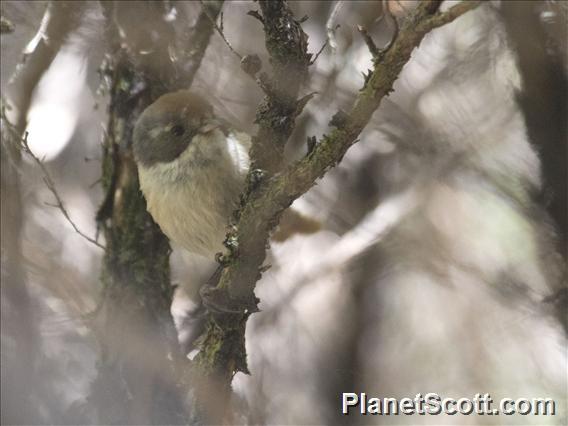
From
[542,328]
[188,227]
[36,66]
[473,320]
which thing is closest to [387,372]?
[473,320]

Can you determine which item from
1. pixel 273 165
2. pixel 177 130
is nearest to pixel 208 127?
pixel 177 130

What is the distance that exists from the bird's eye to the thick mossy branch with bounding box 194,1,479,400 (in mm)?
857

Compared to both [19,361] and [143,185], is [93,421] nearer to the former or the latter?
[19,361]

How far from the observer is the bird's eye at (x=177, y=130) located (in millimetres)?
3149

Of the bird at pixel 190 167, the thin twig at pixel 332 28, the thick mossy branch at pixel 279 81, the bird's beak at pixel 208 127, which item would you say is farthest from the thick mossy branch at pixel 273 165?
the bird's beak at pixel 208 127

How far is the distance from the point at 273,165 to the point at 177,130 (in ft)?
3.01

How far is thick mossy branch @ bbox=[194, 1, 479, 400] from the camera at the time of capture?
188 centimetres

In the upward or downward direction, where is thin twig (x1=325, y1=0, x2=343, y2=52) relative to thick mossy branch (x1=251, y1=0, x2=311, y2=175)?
upward

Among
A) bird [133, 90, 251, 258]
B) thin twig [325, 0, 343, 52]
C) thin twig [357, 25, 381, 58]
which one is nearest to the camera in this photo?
thin twig [357, 25, 381, 58]

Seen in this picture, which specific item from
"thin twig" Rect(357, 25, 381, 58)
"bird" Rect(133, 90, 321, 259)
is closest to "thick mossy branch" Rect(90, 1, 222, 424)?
"bird" Rect(133, 90, 321, 259)

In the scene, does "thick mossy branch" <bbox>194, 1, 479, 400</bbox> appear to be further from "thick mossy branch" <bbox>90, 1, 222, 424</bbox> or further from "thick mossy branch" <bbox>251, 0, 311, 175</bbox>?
"thick mossy branch" <bbox>90, 1, 222, 424</bbox>

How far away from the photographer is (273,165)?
7.68 ft

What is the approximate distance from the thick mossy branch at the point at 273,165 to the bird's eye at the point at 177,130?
2.81 feet

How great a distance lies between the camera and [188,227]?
3.15 meters
